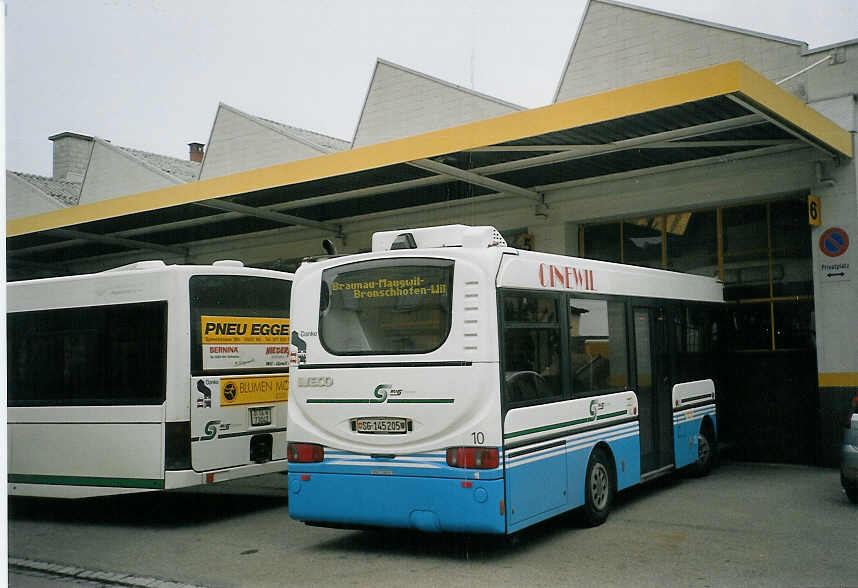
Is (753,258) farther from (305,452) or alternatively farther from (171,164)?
(171,164)

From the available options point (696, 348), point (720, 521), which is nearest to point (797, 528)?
point (720, 521)

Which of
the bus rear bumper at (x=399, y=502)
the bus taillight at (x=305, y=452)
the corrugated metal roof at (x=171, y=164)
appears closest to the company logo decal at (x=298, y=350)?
the bus taillight at (x=305, y=452)

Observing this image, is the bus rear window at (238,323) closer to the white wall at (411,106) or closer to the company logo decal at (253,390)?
the company logo decal at (253,390)

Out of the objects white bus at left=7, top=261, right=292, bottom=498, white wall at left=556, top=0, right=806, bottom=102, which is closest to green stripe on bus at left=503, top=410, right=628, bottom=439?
white bus at left=7, top=261, right=292, bottom=498

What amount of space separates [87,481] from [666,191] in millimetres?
9300

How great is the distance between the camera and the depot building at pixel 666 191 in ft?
38.1

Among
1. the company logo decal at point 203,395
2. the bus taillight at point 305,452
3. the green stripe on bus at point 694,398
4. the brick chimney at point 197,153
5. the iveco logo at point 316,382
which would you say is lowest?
the bus taillight at point 305,452

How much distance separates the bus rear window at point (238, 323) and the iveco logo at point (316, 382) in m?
2.02

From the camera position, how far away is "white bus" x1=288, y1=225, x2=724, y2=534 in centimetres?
769

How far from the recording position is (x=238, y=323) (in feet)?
34.7

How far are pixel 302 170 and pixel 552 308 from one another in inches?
254

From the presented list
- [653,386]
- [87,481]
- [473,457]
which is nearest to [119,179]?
[87,481]

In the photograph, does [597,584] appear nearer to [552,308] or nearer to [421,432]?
[421,432]

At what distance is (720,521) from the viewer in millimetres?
9242
